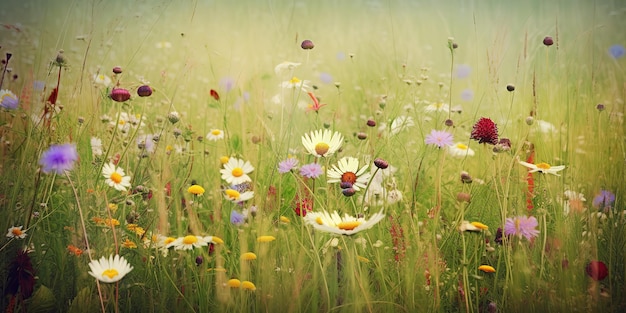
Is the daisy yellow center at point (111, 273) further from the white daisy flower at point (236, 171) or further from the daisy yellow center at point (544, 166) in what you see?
the daisy yellow center at point (544, 166)

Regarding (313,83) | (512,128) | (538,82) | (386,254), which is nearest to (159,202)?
(386,254)

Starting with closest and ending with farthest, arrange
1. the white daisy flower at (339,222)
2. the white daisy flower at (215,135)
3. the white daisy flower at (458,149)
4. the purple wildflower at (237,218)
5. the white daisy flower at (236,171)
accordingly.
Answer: the white daisy flower at (339,222)
the purple wildflower at (237,218)
the white daisy flower at (236,171)
the white daisy flower at (458,149)
the white daisy flower at (215,135)

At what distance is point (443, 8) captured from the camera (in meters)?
1.85

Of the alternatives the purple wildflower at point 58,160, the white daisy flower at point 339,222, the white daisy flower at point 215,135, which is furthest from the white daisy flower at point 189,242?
the white daisy flower at point 215,135

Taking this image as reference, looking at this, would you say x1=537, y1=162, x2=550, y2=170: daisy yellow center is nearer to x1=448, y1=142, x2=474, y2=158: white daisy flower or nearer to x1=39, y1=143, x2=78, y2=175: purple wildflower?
x1=448, y1=142, x2=474, y2=158: white daisy flower

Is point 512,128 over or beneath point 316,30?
beneath

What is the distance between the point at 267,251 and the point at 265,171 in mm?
263

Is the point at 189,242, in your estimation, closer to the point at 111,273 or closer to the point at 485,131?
the point at 111,273

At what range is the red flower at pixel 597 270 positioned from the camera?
44.9 inches

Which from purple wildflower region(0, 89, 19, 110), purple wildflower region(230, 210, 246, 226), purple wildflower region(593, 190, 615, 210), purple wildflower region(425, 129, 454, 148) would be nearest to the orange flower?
purple wildflower region(230, 210, 246, 226)

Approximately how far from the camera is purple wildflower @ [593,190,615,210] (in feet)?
4.28

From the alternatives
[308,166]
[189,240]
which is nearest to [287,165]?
[308,166]

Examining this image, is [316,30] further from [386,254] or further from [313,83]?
[386,254]

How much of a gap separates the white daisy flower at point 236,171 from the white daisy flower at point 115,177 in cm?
20
